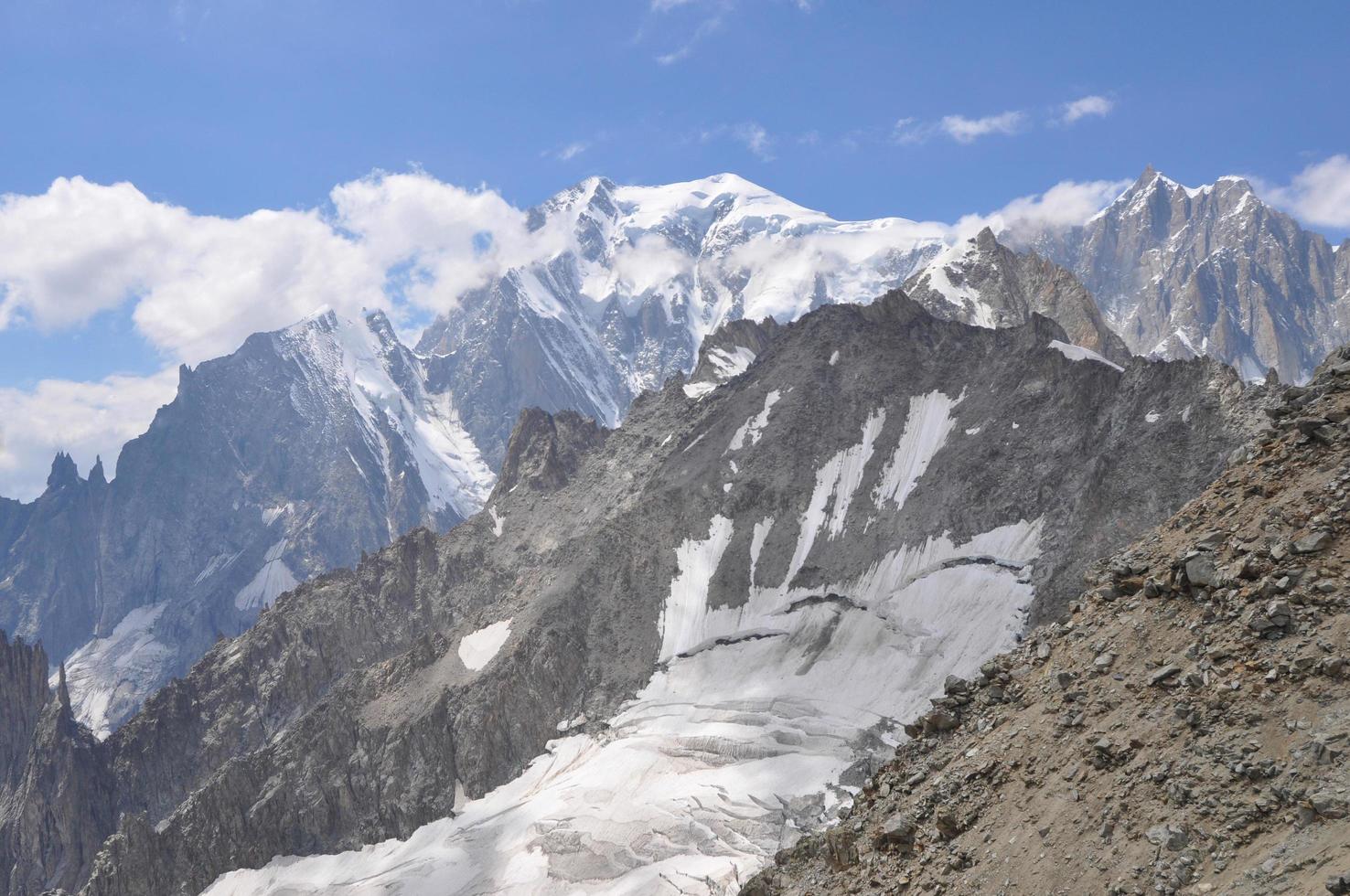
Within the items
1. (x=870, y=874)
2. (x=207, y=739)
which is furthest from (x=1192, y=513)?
(x=207, y=739)

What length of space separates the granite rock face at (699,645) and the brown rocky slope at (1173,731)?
75776 millimetres

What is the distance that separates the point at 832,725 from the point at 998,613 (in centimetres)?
2018

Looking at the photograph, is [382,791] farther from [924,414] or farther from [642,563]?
[924,414]

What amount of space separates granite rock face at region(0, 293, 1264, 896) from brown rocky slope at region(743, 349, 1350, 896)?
249 feet

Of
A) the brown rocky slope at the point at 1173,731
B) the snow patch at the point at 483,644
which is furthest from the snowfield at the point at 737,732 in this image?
the brown rocky slope at the point at 1173,731

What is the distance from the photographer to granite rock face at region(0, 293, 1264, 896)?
110 m

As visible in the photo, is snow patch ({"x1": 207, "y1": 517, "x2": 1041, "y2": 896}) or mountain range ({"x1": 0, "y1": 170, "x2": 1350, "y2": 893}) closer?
snow patch ({"x1": 207, "y1": 517, "x2": 1041, "y2": 896})

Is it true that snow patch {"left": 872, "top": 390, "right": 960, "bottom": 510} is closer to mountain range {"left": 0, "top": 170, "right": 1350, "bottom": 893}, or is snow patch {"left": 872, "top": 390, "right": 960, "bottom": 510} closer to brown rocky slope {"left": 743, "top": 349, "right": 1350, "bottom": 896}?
mountain range {"left": 0, "top": 170, "right": 1350, "bottom": 893}

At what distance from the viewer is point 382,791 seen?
136 meters

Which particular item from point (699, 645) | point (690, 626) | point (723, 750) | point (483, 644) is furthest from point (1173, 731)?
point (483, 644)

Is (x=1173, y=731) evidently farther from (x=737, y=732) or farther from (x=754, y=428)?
(x=754, y=428)

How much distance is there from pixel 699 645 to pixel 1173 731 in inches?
4517

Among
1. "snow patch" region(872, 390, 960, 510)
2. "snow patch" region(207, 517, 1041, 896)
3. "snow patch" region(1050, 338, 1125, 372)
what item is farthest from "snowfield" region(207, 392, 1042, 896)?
"snow patch" region(1050, 338, 1125, 372)

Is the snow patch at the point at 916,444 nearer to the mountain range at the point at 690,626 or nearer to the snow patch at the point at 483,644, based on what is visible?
the mountain range at the point at 690,626
